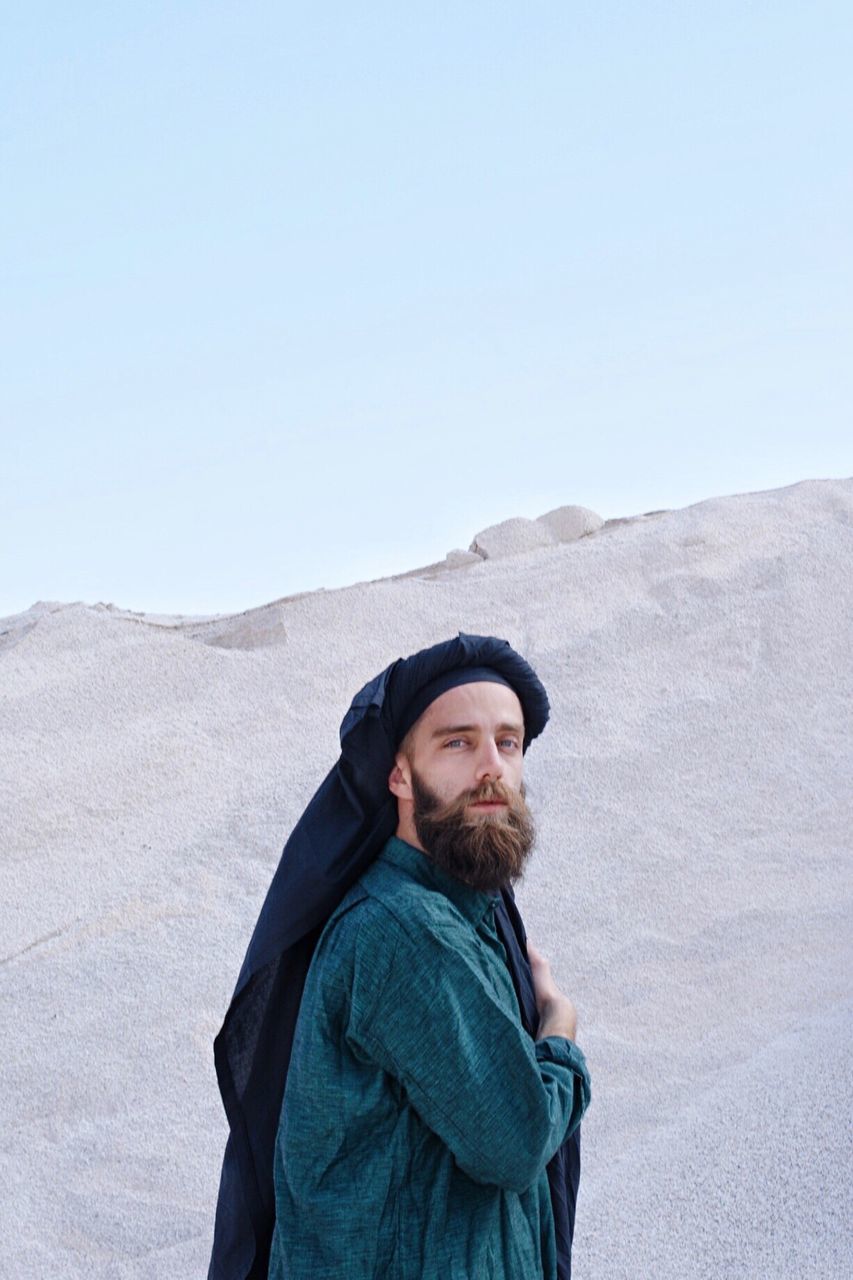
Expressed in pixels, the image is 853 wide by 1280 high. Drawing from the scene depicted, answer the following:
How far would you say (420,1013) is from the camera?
158cm

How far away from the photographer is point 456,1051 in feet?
5.15

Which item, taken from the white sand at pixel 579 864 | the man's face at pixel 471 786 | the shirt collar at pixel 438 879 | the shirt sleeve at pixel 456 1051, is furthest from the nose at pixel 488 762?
the white sand at pixel 579 864

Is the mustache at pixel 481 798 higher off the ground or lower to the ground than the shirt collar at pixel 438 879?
higher

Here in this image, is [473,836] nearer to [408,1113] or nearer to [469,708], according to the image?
[469,708]

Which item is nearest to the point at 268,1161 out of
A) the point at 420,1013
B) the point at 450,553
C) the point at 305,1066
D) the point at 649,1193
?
the point at 305,1066

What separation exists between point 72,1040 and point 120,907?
0.59 metres

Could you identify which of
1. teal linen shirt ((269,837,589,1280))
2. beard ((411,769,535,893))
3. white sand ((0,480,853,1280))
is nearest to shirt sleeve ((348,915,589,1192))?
teal linen shirt ((269,837,589,1280))

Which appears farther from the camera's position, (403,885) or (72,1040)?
(72,1040)

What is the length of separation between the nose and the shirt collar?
11cm

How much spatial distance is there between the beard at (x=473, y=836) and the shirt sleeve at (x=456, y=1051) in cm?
12

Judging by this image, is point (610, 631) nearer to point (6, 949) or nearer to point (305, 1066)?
point (6, 949)

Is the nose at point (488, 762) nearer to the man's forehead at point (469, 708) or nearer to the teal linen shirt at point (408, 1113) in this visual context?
the man's forehead at point (469, 708)

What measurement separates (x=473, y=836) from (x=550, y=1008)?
0.25 metres

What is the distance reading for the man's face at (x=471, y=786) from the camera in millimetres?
1742
